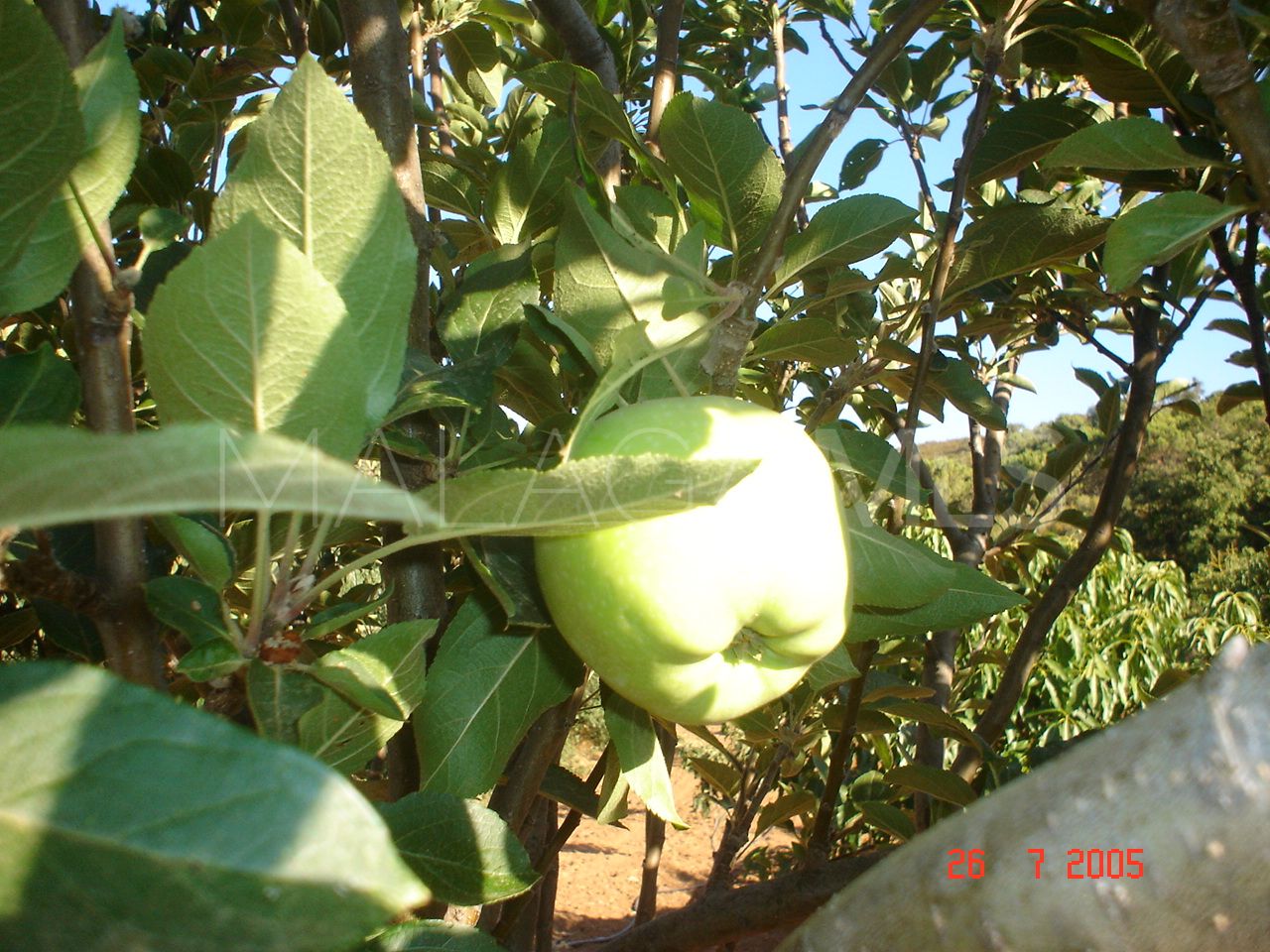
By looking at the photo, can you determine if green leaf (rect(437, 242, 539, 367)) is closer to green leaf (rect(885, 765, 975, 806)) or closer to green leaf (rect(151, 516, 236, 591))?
green leaf (rect(151, 516, 236, 591))

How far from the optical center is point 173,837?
0.27 meters

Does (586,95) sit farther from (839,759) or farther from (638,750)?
(839,759)

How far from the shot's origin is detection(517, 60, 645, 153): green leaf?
74cm

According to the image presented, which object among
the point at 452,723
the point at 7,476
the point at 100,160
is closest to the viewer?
the point at 7,476

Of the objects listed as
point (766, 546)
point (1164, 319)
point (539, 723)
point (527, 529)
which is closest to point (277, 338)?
point (527, 529)

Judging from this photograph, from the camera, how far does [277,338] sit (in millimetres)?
397

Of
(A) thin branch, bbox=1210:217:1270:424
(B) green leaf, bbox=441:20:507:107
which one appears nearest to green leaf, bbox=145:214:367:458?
(A) thin branch, bbox=1210:217:1270:424

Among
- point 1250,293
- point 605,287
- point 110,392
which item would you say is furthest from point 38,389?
point 1250,293

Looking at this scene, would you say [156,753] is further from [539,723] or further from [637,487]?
[539,723]

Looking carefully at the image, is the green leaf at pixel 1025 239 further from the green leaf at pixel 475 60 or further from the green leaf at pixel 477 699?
the green leaf at pixel 475 60

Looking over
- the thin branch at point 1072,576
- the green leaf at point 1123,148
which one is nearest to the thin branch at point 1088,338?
the thin branch at point 1072,576

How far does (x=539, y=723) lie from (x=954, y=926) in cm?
48

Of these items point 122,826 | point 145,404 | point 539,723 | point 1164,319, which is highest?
point 1164,319

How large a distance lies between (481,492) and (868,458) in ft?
1.48
